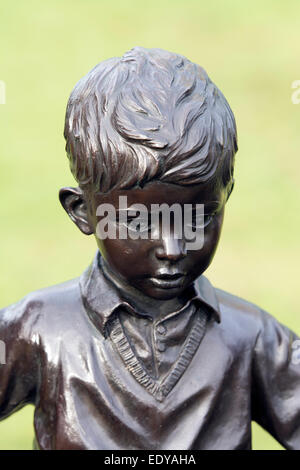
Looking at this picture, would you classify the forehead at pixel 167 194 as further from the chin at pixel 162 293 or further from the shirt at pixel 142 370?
the shirt at pixel 142 370

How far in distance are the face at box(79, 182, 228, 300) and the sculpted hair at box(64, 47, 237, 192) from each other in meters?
0.03

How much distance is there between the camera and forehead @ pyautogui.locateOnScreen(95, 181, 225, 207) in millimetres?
2812

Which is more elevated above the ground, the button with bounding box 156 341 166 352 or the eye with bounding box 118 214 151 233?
the eye with bounding box 118 214 151 233

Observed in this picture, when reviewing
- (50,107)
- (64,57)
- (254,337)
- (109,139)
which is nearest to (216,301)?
(254,337)

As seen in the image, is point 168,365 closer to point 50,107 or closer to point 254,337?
point 254,337

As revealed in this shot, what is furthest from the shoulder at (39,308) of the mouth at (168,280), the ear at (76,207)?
the mouth at (168,280)

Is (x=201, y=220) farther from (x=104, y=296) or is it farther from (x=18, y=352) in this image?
(x=18, y=352)

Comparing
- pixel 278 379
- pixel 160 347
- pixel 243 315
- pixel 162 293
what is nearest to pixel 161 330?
pixel 160 347

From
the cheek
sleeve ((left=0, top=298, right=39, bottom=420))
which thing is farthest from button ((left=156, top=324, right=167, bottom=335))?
sleeve ((left=0, top=298, right=39, bottom=420))

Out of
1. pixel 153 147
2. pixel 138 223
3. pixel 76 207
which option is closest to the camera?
pixel 153 147

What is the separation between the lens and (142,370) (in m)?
3.07

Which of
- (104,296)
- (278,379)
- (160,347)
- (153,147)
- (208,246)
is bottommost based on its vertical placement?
(278,379)

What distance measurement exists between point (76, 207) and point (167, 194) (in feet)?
1.15

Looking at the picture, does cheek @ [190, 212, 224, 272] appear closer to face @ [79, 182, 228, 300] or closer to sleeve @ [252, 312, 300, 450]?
face @ [79, 182, 228, 300]
